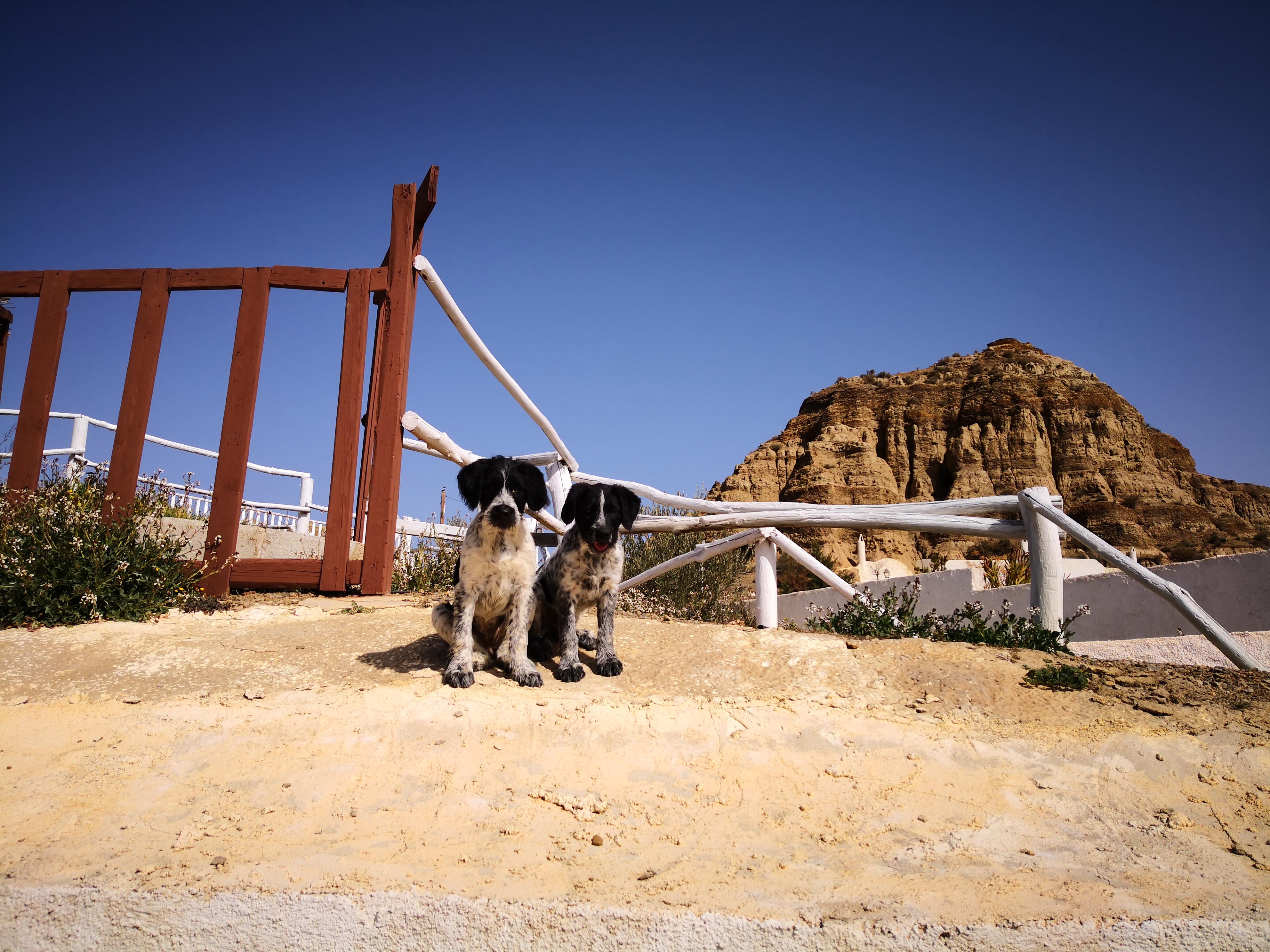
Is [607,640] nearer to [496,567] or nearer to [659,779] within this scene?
[496,567]

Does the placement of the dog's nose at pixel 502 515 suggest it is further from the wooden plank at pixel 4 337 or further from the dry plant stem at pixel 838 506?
the wooden plank at pixel 4 337

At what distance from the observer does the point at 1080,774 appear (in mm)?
3355

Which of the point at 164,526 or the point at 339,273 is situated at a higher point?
the point at 339,273

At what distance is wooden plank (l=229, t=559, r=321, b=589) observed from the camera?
5938mm

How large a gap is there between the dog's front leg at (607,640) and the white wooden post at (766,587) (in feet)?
4.42

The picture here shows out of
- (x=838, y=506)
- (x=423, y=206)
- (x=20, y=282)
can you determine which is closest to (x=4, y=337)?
(x=20, y=282)

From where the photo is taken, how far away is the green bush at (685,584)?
8938 mm

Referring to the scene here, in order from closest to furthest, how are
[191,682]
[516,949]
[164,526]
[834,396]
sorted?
[516,949]
[191,682]
[164,526]
[834,396]

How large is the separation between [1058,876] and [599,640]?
2.80 m

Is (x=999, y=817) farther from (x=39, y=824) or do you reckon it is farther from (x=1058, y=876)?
(x=39, y=824)

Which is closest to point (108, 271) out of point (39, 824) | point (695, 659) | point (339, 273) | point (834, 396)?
point (339, 273)

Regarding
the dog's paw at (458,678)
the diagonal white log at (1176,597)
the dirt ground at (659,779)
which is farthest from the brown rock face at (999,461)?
the dog's paw at (458,678)

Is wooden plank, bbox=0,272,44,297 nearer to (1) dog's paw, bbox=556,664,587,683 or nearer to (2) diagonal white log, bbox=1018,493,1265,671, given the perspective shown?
(1) dog's paw, bbox=556,664,587,683

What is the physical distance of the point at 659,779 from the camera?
330 cm
